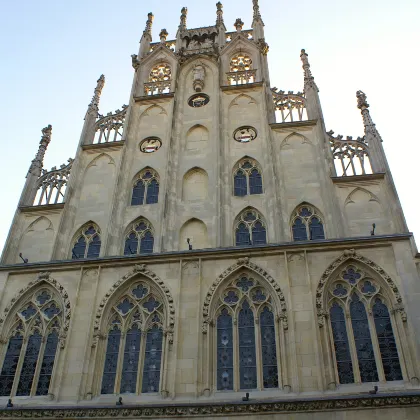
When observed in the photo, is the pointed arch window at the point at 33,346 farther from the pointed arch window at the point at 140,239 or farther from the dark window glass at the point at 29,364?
the pointed arch window at the point at 140,239

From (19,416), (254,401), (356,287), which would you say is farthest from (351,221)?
(19,416)

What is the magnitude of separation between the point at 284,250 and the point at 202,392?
4.50m

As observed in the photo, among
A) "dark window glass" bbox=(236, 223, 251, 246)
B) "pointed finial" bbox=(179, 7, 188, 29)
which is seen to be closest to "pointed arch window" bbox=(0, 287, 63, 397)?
"dark window glass" bbox=(236, 223, 251, 246)

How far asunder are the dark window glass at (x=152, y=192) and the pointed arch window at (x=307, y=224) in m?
4.72

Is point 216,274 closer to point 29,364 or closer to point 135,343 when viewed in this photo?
point 135,343

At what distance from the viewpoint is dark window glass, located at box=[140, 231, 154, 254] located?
1605cm

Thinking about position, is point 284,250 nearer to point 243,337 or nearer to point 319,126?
point 243,337

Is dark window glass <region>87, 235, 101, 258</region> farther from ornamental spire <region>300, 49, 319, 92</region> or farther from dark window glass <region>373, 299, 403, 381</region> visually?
ornamental spire <region>300, 49, 319, 92</region>

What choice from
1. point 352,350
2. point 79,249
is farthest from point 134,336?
point 352,350

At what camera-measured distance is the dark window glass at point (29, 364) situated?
13711 mm

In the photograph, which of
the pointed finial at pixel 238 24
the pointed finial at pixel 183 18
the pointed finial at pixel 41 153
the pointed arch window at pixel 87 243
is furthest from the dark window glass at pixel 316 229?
the pointed finial at pixel 183 18

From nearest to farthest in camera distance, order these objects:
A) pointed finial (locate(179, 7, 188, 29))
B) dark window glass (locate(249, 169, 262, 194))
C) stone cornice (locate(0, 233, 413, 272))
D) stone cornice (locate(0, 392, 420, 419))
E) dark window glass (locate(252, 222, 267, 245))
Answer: stone cornice (locate(0, 392, 420, 419)) < stone cornice (locate(0, 233, 413, 272)) < dark window glass (locate(252, 222, 267, 245)) < dark window glass (locate(249, 169, 262, 194)) < pointed finial (locate(179, 7, 188, 29))

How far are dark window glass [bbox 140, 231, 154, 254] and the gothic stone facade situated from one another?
0.04 metres

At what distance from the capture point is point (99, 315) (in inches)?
563
